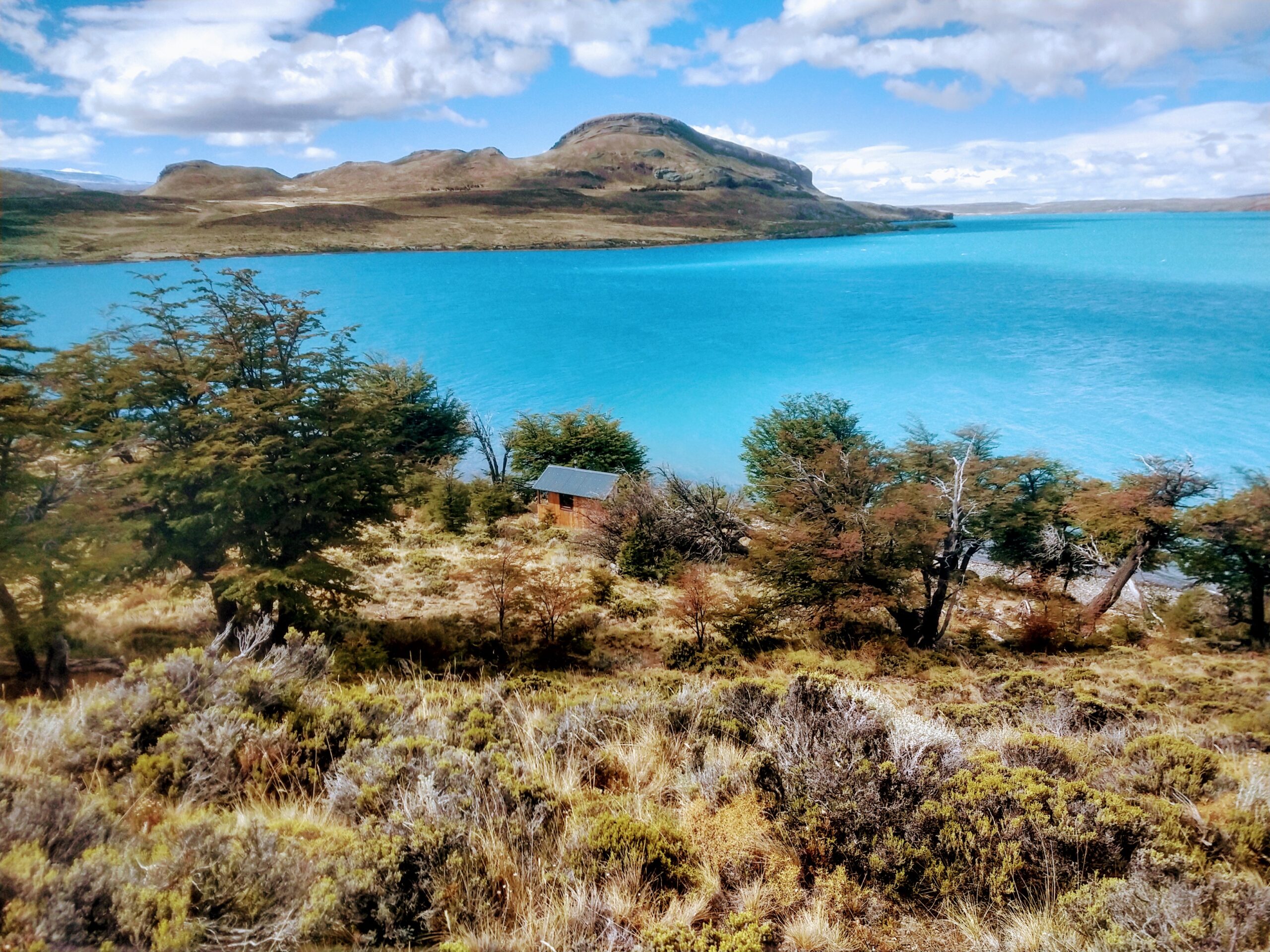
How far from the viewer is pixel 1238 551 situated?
1727cm

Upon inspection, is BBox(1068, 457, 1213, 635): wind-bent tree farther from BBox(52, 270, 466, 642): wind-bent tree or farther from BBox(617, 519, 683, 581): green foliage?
BBox(52, 270, 466, 642): wind-bent tree

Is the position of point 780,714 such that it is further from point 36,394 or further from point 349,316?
point 349,316

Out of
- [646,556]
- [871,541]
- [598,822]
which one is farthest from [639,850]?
[646,556]

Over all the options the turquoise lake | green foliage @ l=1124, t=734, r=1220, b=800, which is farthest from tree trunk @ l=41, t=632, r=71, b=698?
the turquoise lake

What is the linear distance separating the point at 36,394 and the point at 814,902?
12607 mm

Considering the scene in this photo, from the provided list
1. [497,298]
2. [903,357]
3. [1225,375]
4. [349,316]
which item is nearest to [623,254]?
[497,298]

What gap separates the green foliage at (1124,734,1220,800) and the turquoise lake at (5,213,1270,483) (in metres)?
33.0

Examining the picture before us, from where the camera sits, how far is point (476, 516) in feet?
99.7

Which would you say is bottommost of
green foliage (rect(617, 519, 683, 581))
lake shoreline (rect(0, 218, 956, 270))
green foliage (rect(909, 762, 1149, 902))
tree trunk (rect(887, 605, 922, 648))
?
green foliage (rect(617, 519, 683, 581))

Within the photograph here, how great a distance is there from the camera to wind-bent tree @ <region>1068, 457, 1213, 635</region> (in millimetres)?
19031

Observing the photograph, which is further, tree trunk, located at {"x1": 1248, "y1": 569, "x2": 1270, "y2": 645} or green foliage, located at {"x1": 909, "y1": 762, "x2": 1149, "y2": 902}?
tree trunk, located at {"x1": 1248, "y1": 569, "x2": 1270, "y2": 645}

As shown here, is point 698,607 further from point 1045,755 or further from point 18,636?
point 18,636

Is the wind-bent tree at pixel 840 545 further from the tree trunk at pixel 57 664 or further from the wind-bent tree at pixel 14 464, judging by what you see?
the wind-bent tree at pixel 14 464

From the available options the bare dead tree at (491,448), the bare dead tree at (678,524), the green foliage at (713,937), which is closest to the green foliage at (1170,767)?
the green foliage at (713,937)
